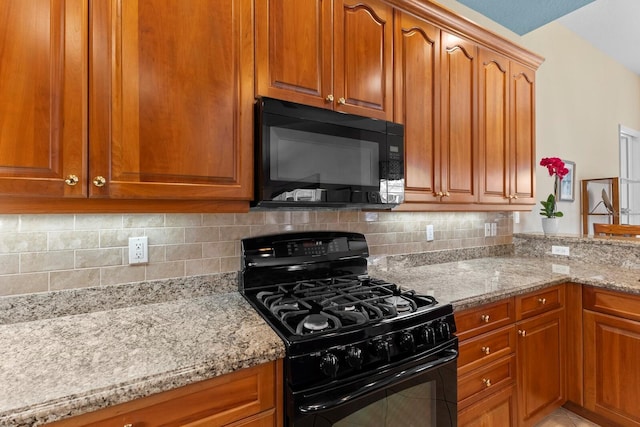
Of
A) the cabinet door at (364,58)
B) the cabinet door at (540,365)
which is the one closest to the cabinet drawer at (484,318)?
the cabinet door at (540,365)

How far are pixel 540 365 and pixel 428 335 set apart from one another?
43.3 inches

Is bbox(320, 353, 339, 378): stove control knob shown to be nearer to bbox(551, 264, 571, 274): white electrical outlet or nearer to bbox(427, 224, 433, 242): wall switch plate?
bbox(427, 224, 433, 242): wall switch plate

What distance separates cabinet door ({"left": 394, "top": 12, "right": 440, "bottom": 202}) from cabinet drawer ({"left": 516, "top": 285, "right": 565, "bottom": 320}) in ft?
2.36

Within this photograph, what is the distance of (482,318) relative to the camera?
153cm

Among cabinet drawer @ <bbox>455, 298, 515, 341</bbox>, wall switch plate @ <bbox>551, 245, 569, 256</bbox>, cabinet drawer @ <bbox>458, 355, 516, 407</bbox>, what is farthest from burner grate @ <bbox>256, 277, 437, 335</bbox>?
wall switch plate @ <bbox>551, 245, 569, 256</bbox>

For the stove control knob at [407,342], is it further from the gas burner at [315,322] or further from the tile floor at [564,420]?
the tile floor at [564,420]

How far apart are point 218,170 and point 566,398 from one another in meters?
2.41

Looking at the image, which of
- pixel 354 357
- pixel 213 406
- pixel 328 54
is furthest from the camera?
pixel 328 54

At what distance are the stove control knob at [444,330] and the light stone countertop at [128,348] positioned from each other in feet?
0.48

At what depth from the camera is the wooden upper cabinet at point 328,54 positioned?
1306 mm

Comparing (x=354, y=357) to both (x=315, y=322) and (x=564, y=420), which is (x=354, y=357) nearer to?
(x=315, y=322)

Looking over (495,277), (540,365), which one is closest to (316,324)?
(495,277)

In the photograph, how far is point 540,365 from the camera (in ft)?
5.96

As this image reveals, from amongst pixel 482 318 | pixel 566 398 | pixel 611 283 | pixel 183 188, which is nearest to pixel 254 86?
pixel 183 188
